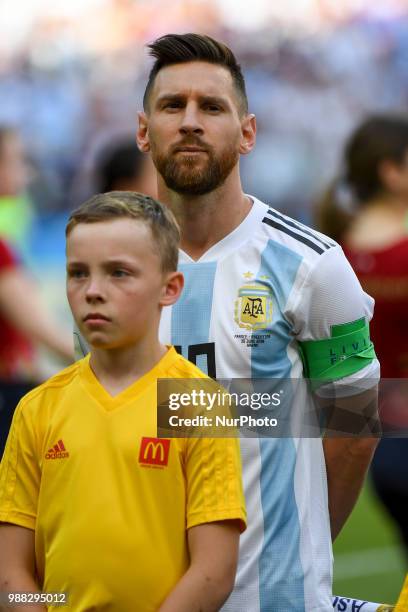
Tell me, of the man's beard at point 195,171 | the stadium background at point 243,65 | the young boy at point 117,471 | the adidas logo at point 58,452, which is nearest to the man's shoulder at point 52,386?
the young boy at point 117,471

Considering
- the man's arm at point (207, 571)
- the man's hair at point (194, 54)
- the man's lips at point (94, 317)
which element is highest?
the man's hair at point (194, 54)

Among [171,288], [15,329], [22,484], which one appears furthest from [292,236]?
[15,329]

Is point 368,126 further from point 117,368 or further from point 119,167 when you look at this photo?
point 117,368

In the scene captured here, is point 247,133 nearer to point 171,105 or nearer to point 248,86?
point 171,105

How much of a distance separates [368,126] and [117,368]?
3921 mm

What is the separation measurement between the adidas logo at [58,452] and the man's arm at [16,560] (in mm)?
170

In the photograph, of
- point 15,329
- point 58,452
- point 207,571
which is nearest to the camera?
point 207,571

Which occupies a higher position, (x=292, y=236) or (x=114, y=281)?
(x=292, y=236)

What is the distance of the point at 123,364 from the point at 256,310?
72cm

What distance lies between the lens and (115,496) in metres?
2.56

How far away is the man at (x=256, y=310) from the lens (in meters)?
3.27

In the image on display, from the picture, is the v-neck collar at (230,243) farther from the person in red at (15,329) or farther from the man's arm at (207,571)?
the person in red at (15,329)

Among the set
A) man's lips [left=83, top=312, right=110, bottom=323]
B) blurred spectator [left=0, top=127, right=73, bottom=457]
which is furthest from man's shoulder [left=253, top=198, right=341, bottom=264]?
blurred spectator [left=0, top=127, right=73, bottom=457]

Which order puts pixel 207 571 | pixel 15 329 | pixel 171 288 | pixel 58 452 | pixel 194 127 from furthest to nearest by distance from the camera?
pixel 15 329 < pixel 194 127 < pixel 171 288 < pixel 58 452 < pixel 207 571
